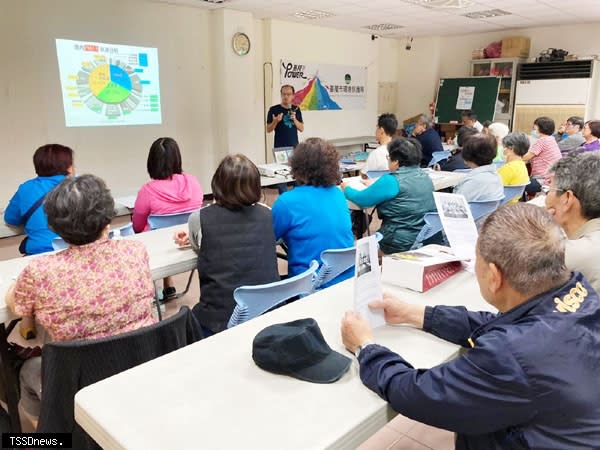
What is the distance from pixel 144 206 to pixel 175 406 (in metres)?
2.11

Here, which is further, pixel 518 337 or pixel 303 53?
pixel 303 53

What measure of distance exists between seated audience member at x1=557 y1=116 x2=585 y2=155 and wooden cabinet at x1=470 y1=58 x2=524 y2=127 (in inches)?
82.0

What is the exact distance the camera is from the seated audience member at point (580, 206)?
138 centimetres

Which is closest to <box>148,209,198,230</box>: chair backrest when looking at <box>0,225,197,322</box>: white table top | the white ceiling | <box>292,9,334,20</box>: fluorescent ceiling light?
<box>0,225,197,322</box>: white table top

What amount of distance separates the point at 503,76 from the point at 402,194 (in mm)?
6373

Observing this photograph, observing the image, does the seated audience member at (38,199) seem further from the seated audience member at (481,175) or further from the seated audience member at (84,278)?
the seated audience member at (481,175)

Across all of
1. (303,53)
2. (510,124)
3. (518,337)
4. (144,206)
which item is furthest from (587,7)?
(518,337)

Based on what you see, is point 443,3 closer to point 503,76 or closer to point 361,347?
point 503,76

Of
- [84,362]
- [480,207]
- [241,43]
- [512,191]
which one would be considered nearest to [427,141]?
[512,191]

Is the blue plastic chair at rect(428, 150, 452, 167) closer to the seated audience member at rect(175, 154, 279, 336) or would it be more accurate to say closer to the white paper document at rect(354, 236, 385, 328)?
the seated audience member at rect(175, 154, 279, 336)

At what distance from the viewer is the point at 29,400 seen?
5.58ft

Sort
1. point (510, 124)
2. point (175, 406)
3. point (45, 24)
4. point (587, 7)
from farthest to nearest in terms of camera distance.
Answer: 1. point (510, 124)
2. point (587, 7)
3. point (45, 24)
4. point (175, 406)

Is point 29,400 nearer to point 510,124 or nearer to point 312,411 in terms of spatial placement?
point 312,411

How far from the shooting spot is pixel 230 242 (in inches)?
73.9
